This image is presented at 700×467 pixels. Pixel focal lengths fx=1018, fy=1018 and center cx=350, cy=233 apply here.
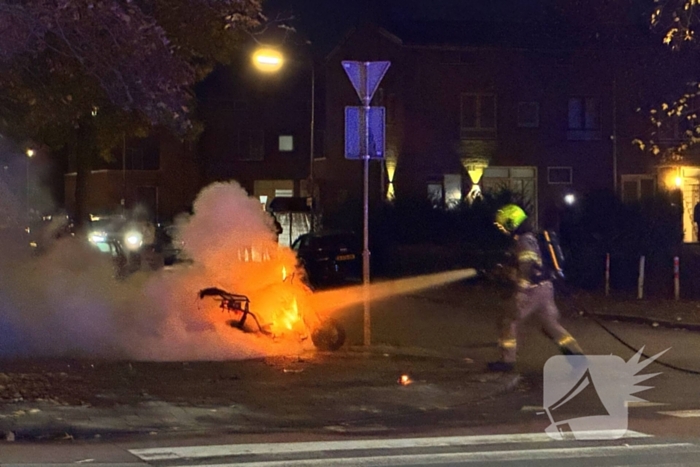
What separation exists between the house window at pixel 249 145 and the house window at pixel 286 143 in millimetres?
1046

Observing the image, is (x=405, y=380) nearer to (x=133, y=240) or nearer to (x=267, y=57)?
(x=267, y=57)

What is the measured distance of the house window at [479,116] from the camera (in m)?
36.2

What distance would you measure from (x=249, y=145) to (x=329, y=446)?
170ft

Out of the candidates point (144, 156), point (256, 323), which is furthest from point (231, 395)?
point (144, 156)

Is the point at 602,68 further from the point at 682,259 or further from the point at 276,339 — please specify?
the point at 276,339

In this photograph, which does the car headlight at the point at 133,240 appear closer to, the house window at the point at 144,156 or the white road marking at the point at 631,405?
the white road marking at the point at 631,405

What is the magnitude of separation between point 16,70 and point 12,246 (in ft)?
13.4

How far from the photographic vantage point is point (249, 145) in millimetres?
59250

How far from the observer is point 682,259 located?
2280 cm

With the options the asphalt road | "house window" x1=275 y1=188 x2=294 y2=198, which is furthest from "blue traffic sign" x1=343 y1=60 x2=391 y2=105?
"house window" x1=275 y1=188 x2=294 y2=198

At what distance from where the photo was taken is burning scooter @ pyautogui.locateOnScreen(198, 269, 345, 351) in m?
13.1

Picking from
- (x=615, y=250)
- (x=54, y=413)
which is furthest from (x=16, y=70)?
(x=615, y=250)

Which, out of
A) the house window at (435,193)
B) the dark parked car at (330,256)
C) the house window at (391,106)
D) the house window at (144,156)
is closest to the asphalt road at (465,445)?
the dark parked car at (330,256)

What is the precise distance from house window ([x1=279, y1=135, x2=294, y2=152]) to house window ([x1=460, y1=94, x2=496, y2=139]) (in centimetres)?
2428
